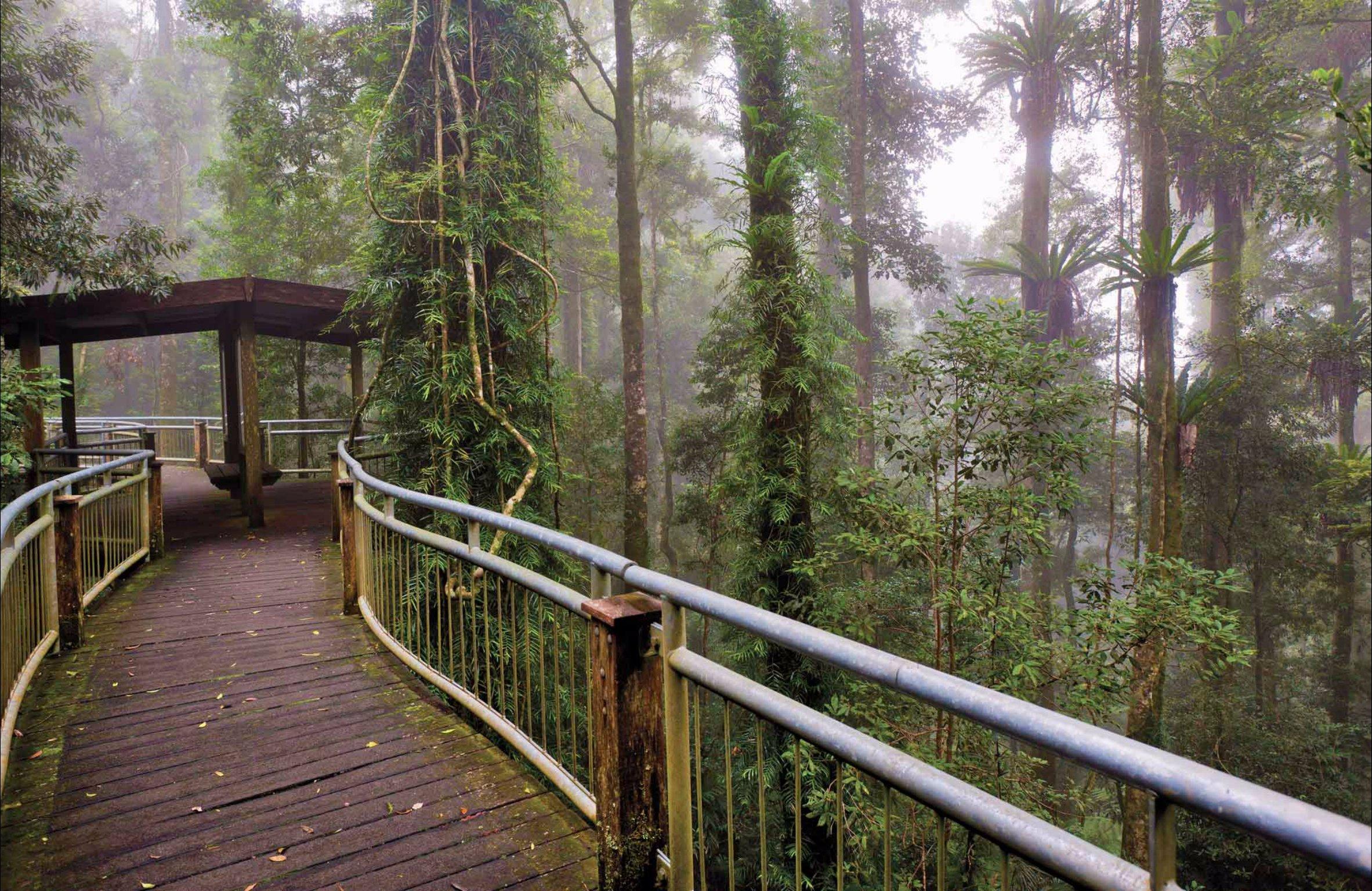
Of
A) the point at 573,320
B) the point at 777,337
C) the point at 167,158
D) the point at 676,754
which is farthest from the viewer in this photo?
the point at 167,158

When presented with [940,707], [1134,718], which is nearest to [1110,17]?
[1134,718]

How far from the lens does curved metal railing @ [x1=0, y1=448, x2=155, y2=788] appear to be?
3.16 m

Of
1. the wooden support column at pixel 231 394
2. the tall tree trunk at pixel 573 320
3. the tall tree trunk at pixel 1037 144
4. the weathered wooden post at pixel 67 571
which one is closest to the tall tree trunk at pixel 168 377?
the tall tree trunk at pixel 573 320

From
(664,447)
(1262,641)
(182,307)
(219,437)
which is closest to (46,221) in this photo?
(182,307)

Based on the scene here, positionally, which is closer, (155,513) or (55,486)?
(55,486)

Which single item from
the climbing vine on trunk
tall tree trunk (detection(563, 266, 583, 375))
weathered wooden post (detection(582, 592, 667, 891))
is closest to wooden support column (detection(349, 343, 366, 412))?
the climbing vine on trunk

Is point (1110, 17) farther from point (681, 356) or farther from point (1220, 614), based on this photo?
point (681, 356)

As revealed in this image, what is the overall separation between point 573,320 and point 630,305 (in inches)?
560

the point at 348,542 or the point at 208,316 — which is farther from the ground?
the point at 208,316

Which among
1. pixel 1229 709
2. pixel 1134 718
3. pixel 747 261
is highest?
pixel 747 261

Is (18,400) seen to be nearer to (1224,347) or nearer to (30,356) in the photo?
(30,356)

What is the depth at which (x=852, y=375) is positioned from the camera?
816 cm

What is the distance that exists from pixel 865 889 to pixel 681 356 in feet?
87.2

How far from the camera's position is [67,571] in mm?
4707
